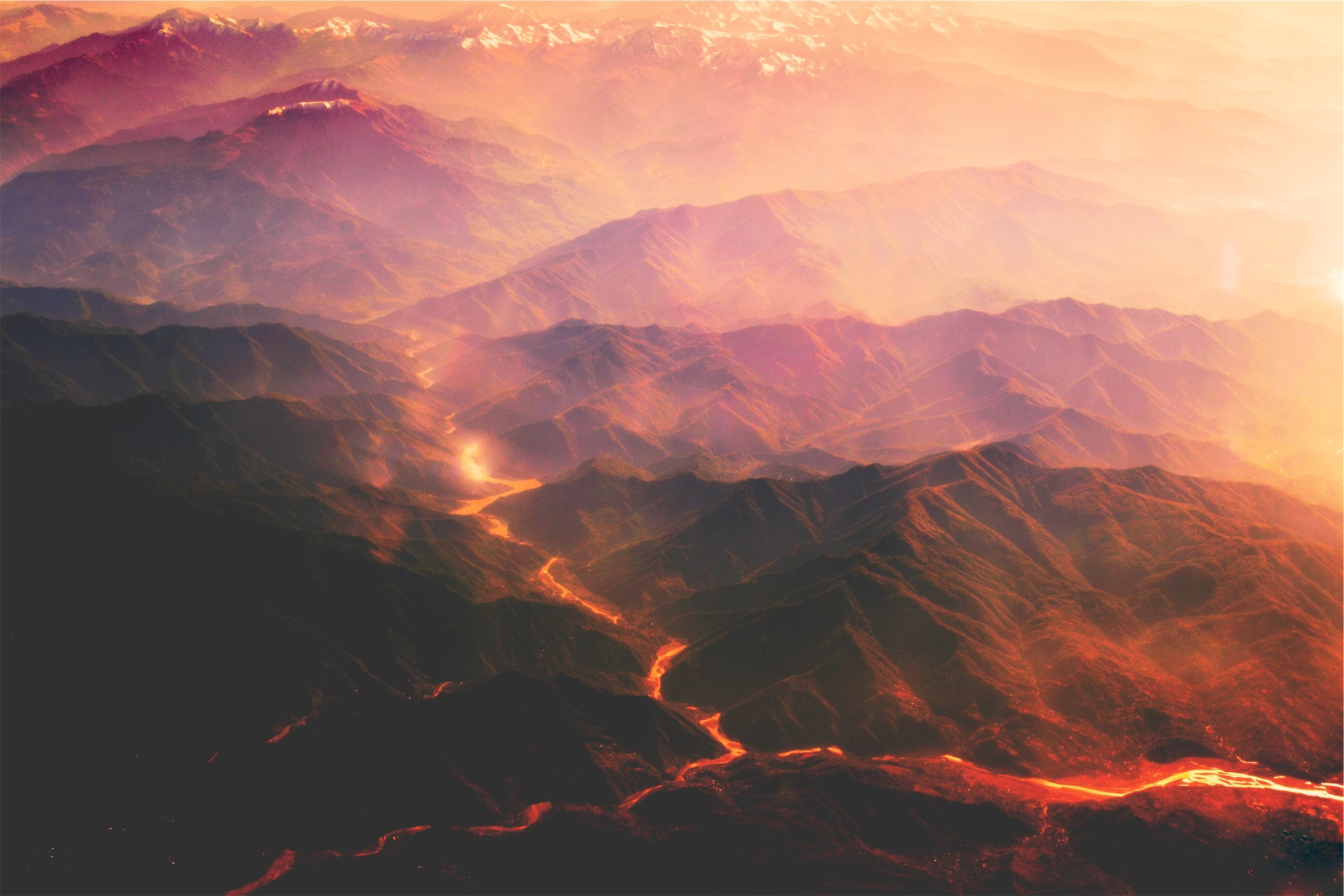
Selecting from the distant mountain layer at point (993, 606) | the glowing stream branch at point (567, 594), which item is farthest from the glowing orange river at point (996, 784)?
the glowing stream branch at point (567, 594)

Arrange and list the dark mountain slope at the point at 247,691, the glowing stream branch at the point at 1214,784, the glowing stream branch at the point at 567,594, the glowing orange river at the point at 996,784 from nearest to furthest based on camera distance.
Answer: the glowing orange river at the point at 996,784, the dark mountain slope at the point at 247,691, the glowing stream branch at the point at 1214,784, the glowing stream branch at the point at 567,594

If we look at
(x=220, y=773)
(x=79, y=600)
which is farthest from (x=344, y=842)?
(x=79, y=600)

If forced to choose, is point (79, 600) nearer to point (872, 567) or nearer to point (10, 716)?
point (10, 716)

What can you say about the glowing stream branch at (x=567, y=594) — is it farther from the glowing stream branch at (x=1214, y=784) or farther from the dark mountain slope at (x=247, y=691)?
the glowing stream branch at (x=1214, y=784)

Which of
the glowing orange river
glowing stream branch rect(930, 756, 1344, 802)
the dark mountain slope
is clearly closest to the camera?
the glowing orange river

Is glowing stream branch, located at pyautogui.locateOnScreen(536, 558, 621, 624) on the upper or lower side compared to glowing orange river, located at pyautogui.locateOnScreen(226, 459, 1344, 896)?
lower

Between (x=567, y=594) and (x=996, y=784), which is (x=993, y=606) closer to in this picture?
(x=996, y=784)

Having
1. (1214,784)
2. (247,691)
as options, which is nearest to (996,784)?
(1214,784)

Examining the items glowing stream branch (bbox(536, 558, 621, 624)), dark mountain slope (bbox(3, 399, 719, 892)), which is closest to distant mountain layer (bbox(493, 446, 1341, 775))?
glowing stream branch (bbox(536, 558, 621, 624))

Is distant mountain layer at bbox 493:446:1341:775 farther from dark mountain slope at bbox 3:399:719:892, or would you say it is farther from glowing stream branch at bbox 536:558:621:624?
dark mountain slope at bbox 3:399:719:892
